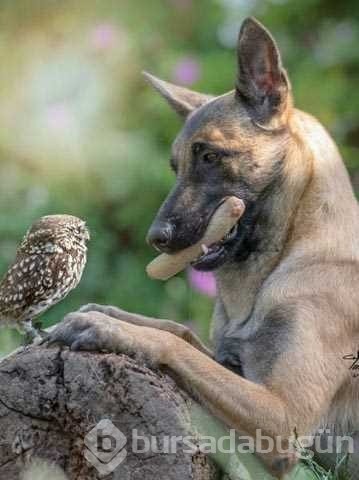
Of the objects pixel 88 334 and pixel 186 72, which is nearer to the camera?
pixel 88 334

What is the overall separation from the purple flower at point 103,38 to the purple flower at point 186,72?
2.01ft

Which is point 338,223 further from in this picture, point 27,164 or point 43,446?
point 27,164

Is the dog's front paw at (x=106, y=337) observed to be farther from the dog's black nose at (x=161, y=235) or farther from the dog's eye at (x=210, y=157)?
the dog's eye at (x=210, y=157)

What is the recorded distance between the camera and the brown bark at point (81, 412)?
11.5 ft

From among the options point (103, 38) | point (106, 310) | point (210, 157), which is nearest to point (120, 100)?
point (103, 38)

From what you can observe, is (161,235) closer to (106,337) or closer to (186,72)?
(106,337)

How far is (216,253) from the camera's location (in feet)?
13.9

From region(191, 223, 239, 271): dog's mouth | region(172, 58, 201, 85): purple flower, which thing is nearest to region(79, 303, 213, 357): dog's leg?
region(191, 223, 239, 271): dog's mouth

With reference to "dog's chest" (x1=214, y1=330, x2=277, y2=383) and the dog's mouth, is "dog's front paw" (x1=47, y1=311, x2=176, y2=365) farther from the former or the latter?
the dog's mouth

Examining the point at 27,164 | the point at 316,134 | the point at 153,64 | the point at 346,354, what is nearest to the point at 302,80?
the point at 153,64

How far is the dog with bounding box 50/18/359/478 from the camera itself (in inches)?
148

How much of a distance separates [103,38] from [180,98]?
4.20m

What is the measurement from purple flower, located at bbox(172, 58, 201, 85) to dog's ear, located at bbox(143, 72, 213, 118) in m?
3.50

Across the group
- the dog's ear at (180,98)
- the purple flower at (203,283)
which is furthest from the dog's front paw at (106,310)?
the purple flower at (203,283)
